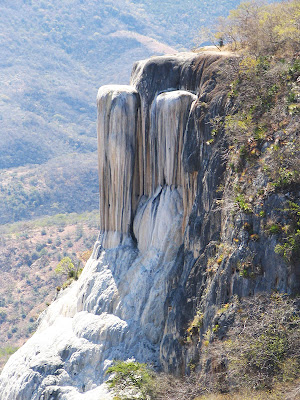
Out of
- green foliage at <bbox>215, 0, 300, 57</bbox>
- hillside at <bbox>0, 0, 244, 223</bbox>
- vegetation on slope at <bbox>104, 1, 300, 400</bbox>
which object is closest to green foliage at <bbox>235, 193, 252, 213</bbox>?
vegetation on slope at <bbox>104, 1, 300, 400</bbox>

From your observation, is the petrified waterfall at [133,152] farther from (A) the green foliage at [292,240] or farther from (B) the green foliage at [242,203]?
(A) the green foliage at [292,240]

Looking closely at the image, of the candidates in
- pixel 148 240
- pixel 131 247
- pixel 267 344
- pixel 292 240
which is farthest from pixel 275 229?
pixel 131 247

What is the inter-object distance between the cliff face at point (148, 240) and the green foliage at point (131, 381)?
35.1 inches

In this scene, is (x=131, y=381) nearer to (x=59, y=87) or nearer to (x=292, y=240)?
(x=292, y=240)

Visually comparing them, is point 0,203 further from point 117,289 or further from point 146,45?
point 117,289

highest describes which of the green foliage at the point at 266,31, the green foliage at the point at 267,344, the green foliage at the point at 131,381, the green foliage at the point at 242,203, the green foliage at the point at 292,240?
the green foliage at the point at 266,31

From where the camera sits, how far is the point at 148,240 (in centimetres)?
2386

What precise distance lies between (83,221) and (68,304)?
245 ft

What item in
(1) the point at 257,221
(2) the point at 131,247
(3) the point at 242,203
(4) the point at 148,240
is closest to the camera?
(1) the point at 257,221

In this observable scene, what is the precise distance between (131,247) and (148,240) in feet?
3.77

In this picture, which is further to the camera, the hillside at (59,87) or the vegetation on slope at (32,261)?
the hillside at (59,87)

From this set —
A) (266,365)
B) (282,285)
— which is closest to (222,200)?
(282,285)

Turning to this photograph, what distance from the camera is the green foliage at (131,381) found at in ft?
65.2

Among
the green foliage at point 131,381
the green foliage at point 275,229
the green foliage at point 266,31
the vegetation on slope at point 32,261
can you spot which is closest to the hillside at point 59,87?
the vegetation on slope at point 32,261
